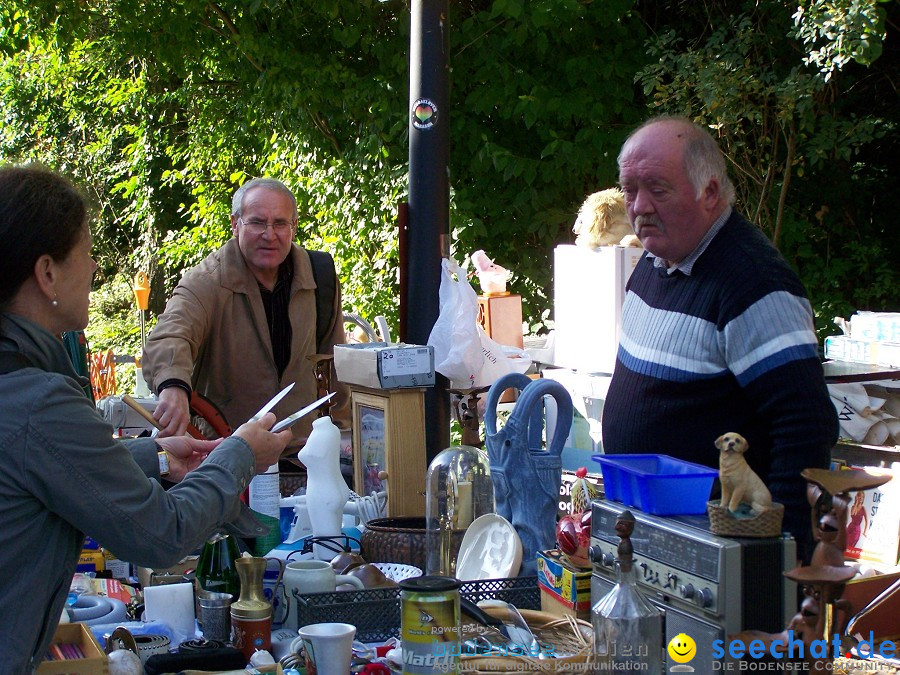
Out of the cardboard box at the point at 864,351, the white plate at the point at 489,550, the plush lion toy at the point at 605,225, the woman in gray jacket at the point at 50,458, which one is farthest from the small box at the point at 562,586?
the cardboard box at the point at 864,351

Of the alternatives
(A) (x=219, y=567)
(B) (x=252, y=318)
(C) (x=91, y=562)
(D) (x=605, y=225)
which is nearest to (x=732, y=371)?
(A) (x=219, y=567)

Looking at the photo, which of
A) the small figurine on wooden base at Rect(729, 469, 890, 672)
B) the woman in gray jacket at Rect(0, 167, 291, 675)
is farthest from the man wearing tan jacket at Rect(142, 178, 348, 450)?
the small figurine on wooden base at Rect(729, 469, 890, 672)

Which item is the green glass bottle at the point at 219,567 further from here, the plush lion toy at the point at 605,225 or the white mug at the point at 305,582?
the plush lion toy at the point at 605,225

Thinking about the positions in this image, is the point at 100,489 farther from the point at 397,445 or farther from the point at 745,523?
the point at 397,445

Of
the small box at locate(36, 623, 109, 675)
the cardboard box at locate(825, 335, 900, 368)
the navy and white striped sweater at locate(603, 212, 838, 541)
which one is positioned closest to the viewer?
the small box at locate(36, 623, 109, 675)

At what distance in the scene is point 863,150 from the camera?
7.52 meters

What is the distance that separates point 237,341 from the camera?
3652 millimetres

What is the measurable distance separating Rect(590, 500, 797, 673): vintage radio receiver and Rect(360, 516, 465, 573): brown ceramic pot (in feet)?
3.02

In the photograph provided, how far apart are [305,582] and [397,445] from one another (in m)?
0.83

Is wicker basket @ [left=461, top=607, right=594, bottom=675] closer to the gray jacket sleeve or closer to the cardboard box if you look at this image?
the gray jacket sleeve

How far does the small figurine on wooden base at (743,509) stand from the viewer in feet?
4.94

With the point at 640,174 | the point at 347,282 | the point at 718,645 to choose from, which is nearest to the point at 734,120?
the point at 347,282

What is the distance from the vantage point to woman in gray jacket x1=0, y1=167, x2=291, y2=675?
5.34ft

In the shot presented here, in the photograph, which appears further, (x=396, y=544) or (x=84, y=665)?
(x=396, y=544)
